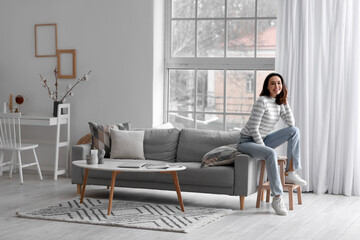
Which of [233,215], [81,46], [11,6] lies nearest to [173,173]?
[233,215]

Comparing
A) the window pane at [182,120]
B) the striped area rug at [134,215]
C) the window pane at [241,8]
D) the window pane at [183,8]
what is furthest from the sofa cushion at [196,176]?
the window pane at [183,8]

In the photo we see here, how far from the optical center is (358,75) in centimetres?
614

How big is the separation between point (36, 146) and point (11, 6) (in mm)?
1820

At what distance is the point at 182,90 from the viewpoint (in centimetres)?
709

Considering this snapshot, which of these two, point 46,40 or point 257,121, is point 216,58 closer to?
point 257,121

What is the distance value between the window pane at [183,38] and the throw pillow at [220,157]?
5.81 feet

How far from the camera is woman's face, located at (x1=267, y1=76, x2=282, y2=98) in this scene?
553 cm

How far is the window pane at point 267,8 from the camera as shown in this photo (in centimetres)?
663

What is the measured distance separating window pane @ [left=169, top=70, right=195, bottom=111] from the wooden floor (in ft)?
4.09

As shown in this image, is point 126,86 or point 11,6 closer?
point 126,86

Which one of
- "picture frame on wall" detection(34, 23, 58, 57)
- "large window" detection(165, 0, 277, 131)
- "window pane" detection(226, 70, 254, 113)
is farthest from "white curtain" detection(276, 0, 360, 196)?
"picture frame on wall" detection(34, 23, 58, 57)

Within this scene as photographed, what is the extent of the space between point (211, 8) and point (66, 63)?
1.83 metres

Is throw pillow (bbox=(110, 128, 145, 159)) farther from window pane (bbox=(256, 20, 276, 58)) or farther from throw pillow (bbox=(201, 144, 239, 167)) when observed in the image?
window pane (bbox=(256, 20, 276, 58))

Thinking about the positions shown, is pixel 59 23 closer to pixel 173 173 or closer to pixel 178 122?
pixel 178 122
